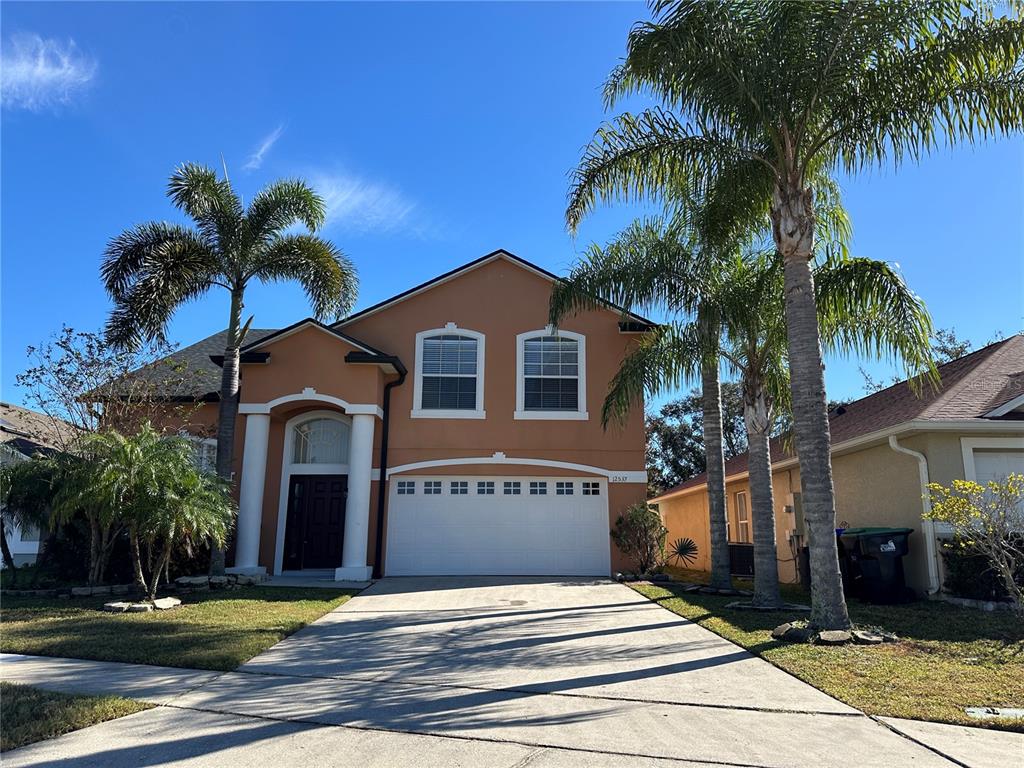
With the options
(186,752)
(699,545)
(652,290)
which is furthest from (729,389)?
(186,752)

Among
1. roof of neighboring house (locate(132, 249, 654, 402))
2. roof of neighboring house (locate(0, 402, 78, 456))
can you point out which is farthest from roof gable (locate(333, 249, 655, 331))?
roof of neighboring house (locate(0, 402, 78, 456))

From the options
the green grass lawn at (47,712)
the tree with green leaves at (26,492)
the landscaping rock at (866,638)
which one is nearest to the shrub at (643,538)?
the landscaping rock at (866,638)

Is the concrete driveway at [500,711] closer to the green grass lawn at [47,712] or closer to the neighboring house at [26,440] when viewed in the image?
the green grass lawn at [47,712]

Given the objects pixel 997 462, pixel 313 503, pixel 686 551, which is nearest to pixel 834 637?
pixel 997 462

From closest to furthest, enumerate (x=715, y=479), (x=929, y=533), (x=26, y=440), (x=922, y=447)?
(x=929, y=533), (x=922, y=447), (x=715, y=479), (x=26, y=440)

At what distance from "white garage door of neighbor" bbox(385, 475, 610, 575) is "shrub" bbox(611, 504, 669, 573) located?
2.77 feet

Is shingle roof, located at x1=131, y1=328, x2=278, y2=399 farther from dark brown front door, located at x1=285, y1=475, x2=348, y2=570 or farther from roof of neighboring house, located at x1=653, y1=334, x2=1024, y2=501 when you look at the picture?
roof of neighboring house, located at x1=653, y1=334, x2=1024, y2=501

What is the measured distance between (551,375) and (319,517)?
6.55m

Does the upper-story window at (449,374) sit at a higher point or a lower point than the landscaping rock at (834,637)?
higher

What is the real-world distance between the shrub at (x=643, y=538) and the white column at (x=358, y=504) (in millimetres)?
5681

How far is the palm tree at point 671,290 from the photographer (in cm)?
1185

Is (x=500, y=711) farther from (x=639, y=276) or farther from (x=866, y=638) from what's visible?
(x=639, y=276)

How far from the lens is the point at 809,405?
8.70m

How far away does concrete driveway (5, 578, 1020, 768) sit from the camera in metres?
4.45
